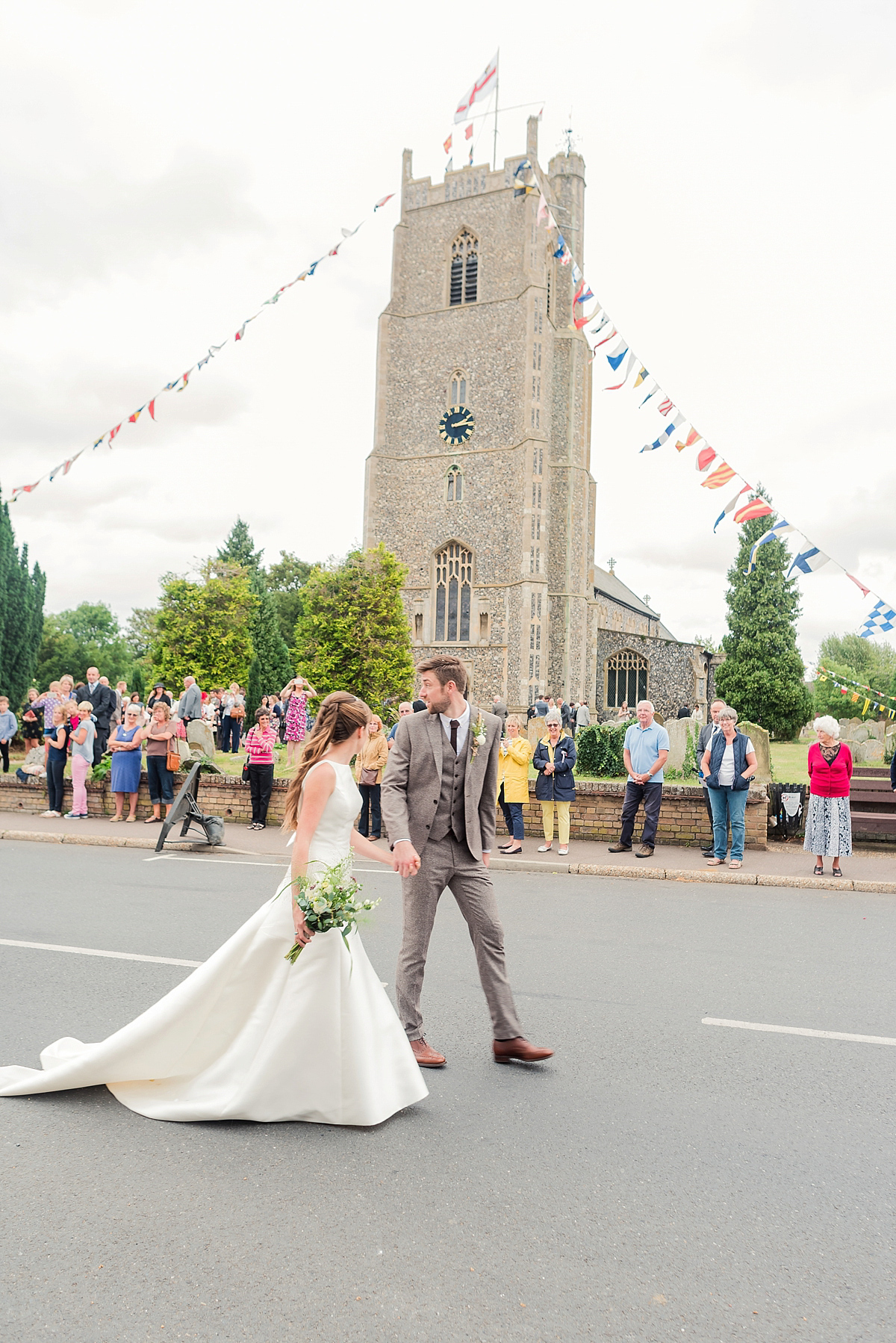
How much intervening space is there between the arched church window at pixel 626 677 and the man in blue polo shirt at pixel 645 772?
37097 millimetres

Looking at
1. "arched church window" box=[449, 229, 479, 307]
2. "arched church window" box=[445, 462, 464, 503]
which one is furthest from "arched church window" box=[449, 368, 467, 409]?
"arched church window" box=[449, 229, 479, 307]

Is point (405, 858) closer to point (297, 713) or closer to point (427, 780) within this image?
point (427, 780)

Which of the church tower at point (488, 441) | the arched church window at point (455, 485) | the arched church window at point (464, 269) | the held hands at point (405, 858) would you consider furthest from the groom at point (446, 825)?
the arched church window at point (464, 269)

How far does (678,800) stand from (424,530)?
3338 cm

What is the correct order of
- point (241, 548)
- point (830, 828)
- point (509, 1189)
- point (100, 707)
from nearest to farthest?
point (509, 1189), point (830, 828), point (100, 707), point (241, 548)

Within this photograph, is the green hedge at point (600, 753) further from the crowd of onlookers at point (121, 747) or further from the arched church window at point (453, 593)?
the arched church window at point (453, 593)

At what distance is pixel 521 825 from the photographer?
38.0 ft

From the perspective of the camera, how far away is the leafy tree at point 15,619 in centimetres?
3231

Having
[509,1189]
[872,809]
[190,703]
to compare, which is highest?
[190,703]

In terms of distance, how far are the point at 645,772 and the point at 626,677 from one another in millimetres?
37901

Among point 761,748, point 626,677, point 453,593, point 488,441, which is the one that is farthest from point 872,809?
point 626,677

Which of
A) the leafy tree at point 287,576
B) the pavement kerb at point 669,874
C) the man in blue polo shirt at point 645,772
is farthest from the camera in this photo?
the leafy tree at point 287,576

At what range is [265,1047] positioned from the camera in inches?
135

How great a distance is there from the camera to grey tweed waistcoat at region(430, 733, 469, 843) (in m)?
4.29
